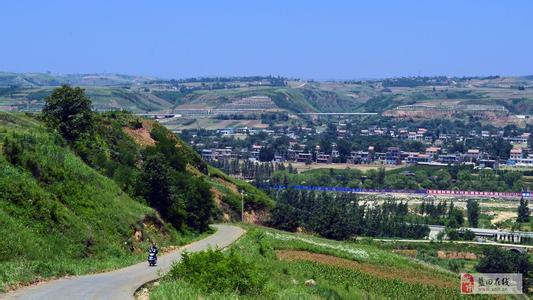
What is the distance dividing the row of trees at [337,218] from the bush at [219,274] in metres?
32.7

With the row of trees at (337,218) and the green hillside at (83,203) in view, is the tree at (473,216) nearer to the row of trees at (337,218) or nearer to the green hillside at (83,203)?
the row of trees at (337,218)

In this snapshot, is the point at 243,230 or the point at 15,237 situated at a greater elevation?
the point at 15,237

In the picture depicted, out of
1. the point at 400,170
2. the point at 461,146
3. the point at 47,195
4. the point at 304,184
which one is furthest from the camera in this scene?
the point at 461,146

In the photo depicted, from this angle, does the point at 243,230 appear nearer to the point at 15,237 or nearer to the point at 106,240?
the point at 106,240

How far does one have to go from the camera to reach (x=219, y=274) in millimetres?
16891

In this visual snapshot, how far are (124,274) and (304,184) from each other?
85.0 m

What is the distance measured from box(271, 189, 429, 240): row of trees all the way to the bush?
32669 mm

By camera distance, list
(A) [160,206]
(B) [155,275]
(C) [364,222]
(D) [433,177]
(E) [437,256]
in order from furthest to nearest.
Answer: (D) [433,177] → (C) [364,222] → (E) [437,256] → (A) [160,206] → (B) [155,275]

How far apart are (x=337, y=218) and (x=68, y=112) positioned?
70.9 feet

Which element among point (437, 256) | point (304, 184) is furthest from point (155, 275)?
point (304, 184)

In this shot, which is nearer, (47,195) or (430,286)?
(47,195)

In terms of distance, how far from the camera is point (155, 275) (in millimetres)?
19781

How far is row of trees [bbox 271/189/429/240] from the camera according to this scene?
51.2m

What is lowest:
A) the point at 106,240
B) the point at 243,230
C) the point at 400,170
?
the point at 400,170
